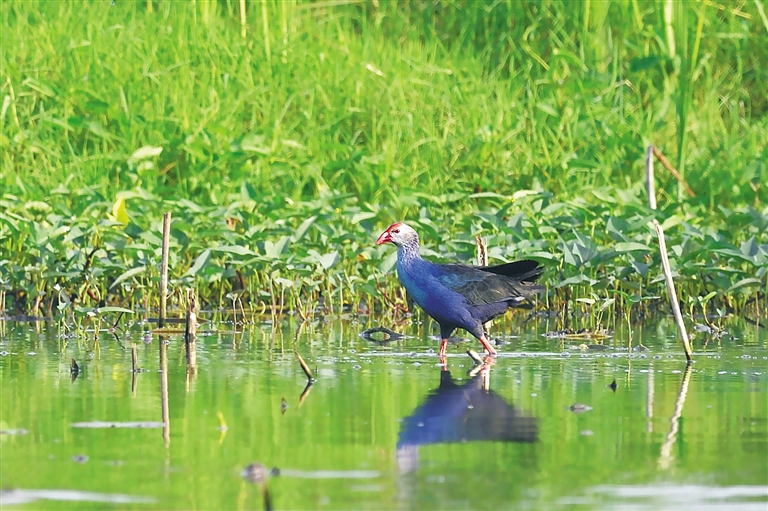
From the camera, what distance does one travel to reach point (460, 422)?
17.7 ft

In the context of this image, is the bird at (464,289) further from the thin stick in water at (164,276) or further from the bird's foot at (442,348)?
the thin stick in water at (164,276)

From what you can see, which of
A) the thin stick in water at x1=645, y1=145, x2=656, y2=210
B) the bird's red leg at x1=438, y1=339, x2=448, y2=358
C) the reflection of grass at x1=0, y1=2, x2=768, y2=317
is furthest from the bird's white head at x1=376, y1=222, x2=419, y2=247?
the thin stick in water at x1=645, y1=145, x2=656, y2=210

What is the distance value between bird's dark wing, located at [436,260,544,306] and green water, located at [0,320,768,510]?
29cm

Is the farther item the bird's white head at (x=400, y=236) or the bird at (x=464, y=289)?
the bird's white head at (x=400, y=236)

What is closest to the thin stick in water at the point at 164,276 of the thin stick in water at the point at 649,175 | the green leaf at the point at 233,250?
the green leaf at the point at 233,250

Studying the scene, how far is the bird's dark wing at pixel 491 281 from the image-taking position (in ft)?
25.0

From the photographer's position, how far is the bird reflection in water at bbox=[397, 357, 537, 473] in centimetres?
499

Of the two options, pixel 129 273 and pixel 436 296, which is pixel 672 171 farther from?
pixel 129 273

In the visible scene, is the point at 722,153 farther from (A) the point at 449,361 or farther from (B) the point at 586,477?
(B) the point at 586,477

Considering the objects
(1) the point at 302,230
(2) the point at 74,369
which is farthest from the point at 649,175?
(2) the point at 74,369

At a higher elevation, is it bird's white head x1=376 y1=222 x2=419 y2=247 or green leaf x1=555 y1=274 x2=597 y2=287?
bird's white head x1=376 y1=222 x2=419 y2=247

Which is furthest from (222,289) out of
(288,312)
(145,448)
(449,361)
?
(145,448)

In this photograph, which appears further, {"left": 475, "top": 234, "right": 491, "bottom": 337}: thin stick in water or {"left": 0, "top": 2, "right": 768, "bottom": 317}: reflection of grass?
{"left": 0, "top": 2, "right": 768, "bottom": 317}: reflection of grass

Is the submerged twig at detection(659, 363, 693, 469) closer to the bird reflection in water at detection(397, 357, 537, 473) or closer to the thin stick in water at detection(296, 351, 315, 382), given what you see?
the bird reflection in water at detection(397, 357, 537, 473)
